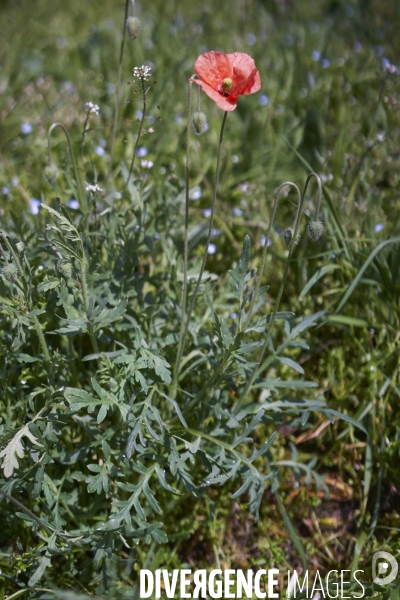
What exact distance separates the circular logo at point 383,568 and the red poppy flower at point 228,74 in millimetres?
1661

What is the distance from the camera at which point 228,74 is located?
1893 mm

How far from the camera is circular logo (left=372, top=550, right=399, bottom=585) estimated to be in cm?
204

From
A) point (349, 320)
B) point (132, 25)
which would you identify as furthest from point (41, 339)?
point (349, 320)

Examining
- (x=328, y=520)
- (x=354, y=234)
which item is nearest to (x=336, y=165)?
(x=354, y=234)

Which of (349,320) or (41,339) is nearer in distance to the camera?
(41,339)

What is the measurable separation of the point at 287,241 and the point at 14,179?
2.03 metres

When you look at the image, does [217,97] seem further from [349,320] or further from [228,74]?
[349,320]

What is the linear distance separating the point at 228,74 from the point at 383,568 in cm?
180

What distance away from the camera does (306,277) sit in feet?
9.66

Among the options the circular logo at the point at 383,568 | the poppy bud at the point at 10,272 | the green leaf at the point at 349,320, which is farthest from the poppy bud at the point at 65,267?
the circular logo at the point at 383,568

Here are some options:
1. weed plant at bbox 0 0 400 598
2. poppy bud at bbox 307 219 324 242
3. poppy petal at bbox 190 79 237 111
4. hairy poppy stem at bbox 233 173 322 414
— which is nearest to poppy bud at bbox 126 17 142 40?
weed plant at bbox 0 0 400 598

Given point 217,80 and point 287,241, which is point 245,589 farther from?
point 217,80

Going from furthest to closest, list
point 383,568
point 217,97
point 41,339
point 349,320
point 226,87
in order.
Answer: point 349,320, point 383,568, point 41,339, point 226,87, point 217,97

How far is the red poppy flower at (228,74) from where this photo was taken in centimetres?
179
